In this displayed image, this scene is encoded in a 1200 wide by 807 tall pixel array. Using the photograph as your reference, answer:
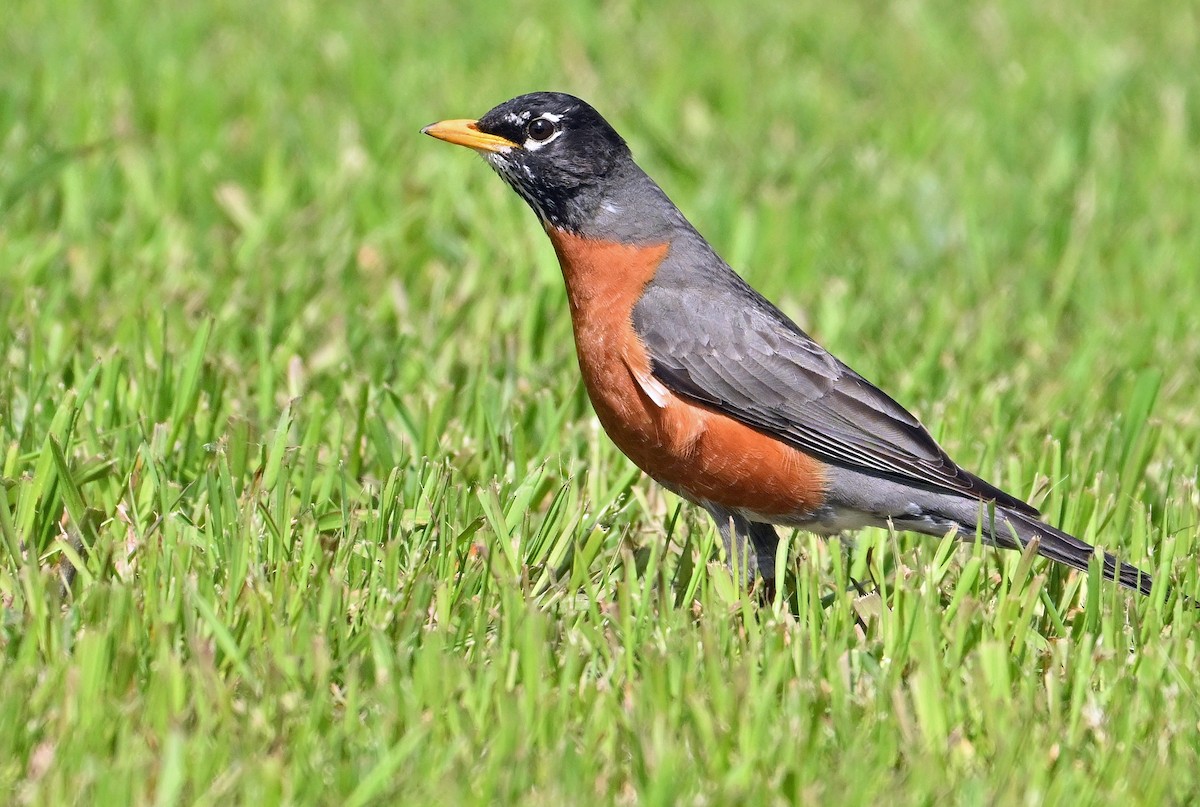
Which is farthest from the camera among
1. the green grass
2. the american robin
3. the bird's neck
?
the bird's neck

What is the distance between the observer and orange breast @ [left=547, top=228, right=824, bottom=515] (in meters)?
4.33

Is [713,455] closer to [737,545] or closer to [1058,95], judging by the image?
[737,545]

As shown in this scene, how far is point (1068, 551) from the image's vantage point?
4008mm

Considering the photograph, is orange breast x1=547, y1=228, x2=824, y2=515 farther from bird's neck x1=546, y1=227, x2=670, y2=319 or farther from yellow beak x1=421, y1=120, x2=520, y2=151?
yellow beak x1=421, y1=120, x2=520, y2=151

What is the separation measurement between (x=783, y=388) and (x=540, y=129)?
3.41 feet

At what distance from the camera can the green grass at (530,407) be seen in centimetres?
316

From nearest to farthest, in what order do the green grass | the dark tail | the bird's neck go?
the green grass
the dark tail
the bird's neck

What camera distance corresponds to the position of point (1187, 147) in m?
8.34

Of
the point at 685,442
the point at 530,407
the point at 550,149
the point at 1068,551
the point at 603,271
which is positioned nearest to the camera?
the point at 1068,551

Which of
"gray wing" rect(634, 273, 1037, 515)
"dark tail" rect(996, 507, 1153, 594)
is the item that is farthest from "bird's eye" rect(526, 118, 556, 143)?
"dark tail" rect(996, 507, 1153, 594)

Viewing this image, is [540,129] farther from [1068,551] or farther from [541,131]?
[1068,551]

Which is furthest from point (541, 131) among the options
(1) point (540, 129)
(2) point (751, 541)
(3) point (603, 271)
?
(2) point (751, 541)

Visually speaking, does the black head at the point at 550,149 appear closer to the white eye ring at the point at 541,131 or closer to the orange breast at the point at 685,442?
the white eye ring at the point at 541,131

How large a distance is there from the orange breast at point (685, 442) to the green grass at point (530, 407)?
0.18 m
